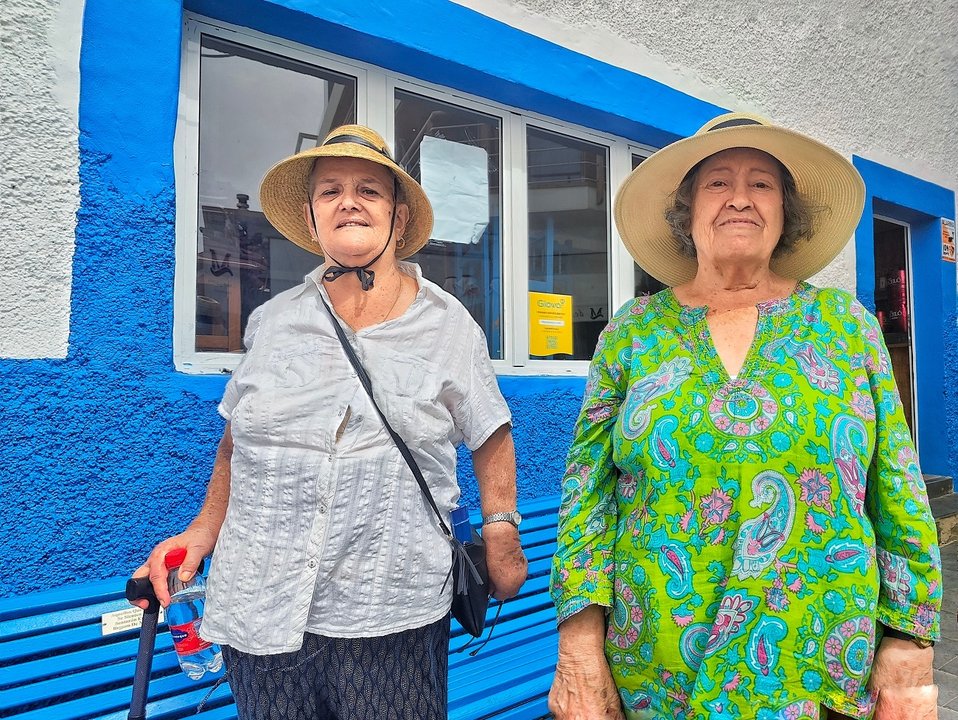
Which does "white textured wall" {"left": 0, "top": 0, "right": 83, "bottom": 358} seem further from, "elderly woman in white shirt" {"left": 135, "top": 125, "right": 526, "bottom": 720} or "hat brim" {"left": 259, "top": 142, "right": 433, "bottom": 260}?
"elderly woman in white shirt" {"left": 135, "top": 125, "right": 526, "bottom": 720}

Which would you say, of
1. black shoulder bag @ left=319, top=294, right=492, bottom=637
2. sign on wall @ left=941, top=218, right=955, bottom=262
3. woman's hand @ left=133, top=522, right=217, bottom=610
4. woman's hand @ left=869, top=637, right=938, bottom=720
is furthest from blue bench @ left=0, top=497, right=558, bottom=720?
sign on wall @ left=941, top=218, right=955, bottom=262

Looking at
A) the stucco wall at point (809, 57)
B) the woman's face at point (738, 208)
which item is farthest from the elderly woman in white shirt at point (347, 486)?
the stucco wall at point (809, 57)

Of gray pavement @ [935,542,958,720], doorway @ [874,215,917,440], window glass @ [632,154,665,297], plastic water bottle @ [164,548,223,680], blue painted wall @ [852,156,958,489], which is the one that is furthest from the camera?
doorway @ [874,215,917,440]

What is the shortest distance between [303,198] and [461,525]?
3.37ft

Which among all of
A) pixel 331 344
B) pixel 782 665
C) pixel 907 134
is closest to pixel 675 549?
pixel 782 665

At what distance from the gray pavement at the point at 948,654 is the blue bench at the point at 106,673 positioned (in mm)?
1864

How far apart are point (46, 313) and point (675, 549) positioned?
2.07 m

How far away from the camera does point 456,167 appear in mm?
3199

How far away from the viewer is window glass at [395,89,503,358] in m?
3.09

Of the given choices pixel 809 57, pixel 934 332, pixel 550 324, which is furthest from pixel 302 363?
pixel 934 332

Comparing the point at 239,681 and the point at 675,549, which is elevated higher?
the point at 675,549

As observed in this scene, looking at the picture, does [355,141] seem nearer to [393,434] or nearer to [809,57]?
[393,434]

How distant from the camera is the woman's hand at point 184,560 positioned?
4.73 feet

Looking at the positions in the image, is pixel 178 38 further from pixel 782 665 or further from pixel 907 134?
pixel 907 134
